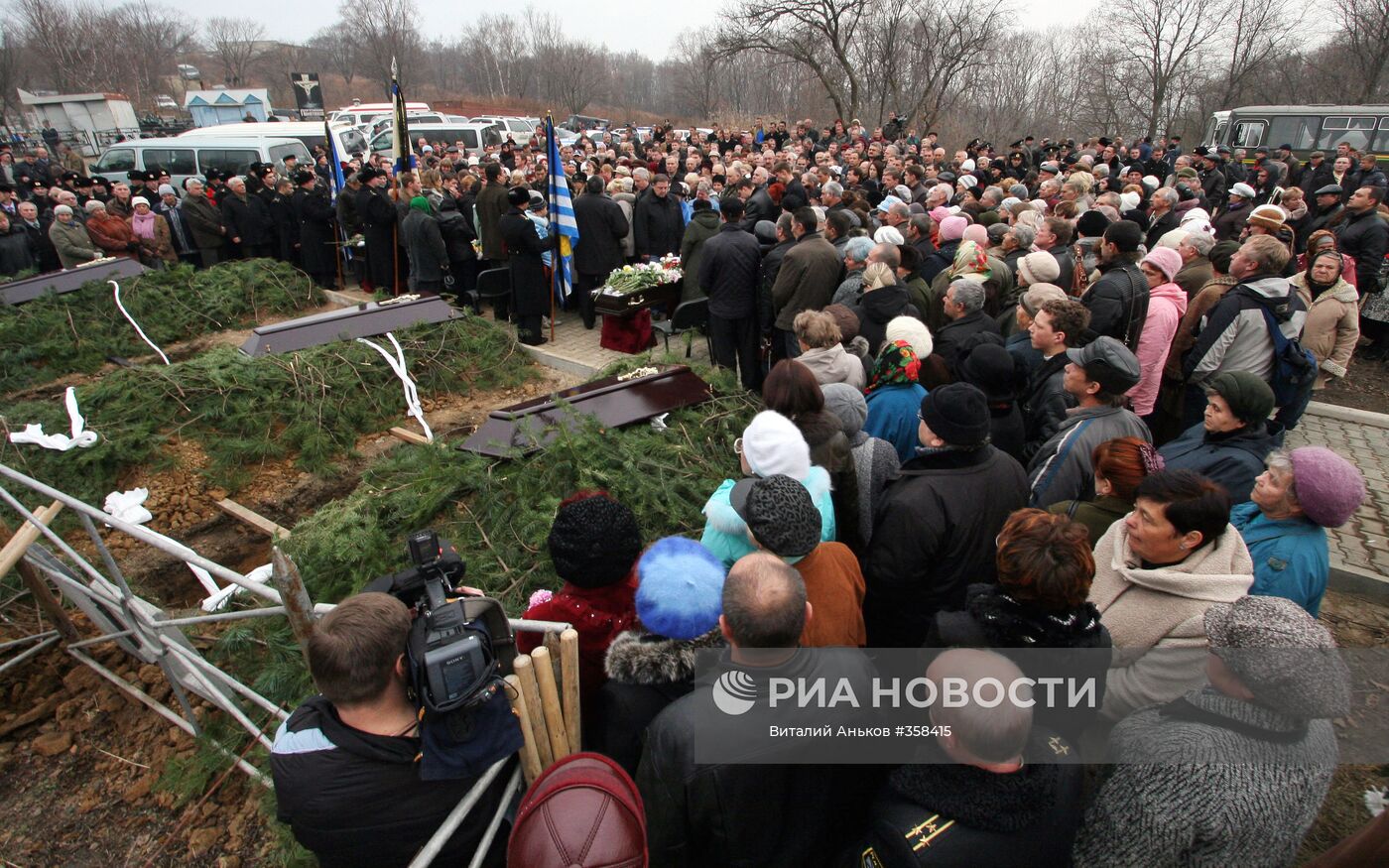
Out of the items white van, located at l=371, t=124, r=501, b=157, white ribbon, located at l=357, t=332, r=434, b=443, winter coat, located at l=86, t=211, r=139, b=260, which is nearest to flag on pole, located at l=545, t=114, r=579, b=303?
white ribbon, located at l=357, t=332, r=434, b=443

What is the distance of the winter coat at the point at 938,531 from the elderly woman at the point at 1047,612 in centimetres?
61

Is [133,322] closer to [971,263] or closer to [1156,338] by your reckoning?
[971,263]

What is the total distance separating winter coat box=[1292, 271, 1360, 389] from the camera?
5.19m

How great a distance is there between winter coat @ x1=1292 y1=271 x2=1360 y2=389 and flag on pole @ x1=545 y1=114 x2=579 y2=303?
23.2 ft

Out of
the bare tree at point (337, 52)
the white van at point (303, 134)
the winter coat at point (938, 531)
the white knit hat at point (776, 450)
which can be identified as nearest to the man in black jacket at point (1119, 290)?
the winter coat at point (938, 531)

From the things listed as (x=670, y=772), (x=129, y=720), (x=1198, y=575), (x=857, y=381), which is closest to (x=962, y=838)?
(x=670, y=772)

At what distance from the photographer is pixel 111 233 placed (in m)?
9.70

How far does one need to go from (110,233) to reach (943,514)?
39.8 feet

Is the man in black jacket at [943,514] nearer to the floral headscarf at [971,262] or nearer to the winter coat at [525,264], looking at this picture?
the floral headscarf at [971,262]

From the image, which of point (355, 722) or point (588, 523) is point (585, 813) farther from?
point (588, 523)

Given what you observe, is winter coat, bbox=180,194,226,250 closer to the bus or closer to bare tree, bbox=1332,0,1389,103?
the bus

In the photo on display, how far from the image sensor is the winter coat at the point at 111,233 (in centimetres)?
957

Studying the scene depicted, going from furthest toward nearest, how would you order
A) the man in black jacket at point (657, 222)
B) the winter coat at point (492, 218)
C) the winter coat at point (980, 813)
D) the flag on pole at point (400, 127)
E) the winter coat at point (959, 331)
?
the flag on pole at point (400, 127) → the man in black jacket at point (657, 222) → the winter coat at point (492, 218) → the winter coat at point (959, 331) → the winter coat at point (980, 813)

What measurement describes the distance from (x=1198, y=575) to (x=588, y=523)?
1986 millimetres
